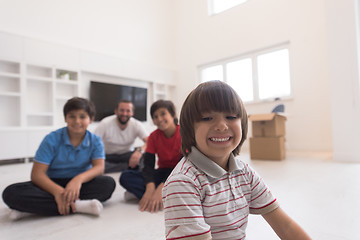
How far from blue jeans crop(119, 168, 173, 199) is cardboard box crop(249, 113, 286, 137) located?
1.95 metres

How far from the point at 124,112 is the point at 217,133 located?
2.16m

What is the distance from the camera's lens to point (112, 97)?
16.3 feet

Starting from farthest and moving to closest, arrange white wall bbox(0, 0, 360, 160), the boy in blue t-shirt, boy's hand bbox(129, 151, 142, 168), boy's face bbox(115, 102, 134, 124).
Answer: white wall bbox(0, 0, 360, 160), boy's face bbox(115, 102, 134, 124), boy's hand bbox(129, 151, 142, 168), the boy in blue t-shirt

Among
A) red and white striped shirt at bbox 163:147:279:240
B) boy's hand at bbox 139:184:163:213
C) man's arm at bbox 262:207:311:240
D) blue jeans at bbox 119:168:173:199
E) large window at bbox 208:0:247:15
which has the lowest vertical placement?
boy's hand at bbox 139:184:163:213

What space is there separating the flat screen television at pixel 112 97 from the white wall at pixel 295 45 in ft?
6.09

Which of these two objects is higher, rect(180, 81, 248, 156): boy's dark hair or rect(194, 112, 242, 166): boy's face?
rect(180, 81, 248, 156): boy's dark hair

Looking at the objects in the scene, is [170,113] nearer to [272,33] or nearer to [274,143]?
[274,143]

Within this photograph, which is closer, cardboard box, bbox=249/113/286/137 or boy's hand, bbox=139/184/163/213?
boy's hand, bbox=139/184/163/213

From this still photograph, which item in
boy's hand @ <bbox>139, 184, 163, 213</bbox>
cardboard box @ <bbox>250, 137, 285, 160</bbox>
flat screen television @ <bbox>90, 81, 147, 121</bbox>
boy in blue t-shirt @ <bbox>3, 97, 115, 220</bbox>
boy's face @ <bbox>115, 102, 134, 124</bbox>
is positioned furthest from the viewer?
flat screen television @ <bbox>90, 81, 147, 121</bbox>

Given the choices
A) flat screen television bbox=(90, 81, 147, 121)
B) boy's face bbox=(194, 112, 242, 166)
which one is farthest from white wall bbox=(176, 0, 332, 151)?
boy's face bbox=(194, 112, 242, 166)

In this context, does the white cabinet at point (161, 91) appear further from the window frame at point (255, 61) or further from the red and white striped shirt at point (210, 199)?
the red and white striped shirt at point (210, 199)

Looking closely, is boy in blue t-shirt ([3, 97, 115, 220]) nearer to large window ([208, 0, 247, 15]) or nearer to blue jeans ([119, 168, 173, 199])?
blue jeans ([119, 168, 173, 199])

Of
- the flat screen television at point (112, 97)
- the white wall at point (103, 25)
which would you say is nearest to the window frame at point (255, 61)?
the white wall at point (103, 25)

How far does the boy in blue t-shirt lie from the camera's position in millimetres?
1260
